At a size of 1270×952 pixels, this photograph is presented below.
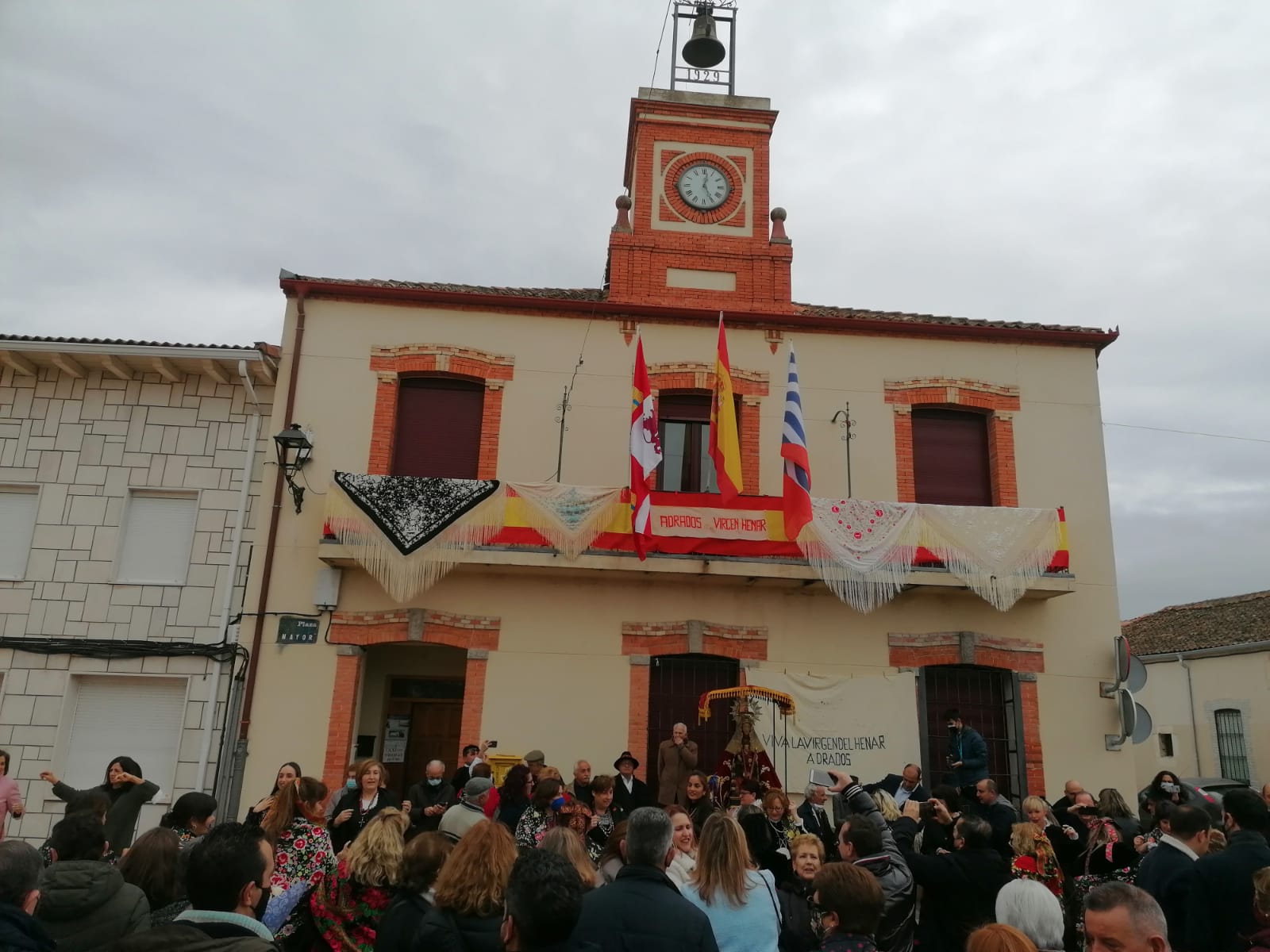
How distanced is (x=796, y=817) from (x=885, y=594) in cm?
526

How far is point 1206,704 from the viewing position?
899 inches

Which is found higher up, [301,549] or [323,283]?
[323,283]

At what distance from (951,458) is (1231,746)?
14631 millimetres

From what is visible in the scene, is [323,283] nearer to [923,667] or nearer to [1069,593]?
[923,667]

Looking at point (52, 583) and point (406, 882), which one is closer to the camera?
point (406, 882)

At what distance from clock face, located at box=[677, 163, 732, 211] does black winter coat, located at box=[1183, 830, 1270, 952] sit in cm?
1204

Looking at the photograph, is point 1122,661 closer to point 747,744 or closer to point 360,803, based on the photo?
point 747,744

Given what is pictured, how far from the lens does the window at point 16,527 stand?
12.3 metres

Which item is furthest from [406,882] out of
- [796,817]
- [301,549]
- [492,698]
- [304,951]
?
[301,549]

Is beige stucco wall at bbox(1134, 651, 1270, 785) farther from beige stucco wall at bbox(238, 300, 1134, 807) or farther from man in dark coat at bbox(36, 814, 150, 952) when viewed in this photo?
man in dark coat at bbox(36, 814, 150, 952)

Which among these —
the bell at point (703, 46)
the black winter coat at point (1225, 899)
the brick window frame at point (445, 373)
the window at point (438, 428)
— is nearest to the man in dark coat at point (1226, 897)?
the black winter coat at point (1225, 899)

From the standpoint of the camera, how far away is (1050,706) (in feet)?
41.3

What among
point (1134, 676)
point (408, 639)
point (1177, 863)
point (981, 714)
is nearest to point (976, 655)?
point (981, 714)

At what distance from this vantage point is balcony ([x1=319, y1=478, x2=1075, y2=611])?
11.9 metres
